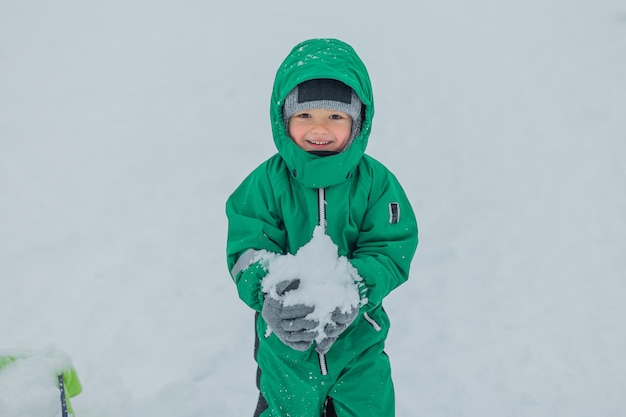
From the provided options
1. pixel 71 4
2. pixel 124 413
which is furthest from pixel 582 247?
pixel 71 4

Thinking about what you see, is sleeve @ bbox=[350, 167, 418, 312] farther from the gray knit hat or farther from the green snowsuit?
the gray knit hat

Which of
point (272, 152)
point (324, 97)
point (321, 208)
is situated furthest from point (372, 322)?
point (272, 152)

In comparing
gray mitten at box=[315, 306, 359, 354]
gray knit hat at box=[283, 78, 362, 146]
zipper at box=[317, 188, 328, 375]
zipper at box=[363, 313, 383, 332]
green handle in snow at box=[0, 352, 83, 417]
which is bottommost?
gray mitten at box=[315, 306, 359, 354]

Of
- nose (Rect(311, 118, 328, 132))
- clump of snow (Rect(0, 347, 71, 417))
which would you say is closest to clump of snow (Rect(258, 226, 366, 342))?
nose (Rect(311, 118, 328, 132))

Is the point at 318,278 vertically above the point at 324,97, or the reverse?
the point at 324,97

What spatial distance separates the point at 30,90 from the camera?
5.07 meters

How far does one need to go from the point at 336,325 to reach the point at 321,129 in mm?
592

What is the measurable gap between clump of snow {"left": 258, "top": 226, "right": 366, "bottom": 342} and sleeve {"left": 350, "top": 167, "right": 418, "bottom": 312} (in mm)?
69

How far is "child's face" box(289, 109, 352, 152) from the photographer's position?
1816 mm

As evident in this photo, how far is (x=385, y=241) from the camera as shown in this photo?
6.26ft

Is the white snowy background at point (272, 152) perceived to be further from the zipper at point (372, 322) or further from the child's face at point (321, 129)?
the child's face at point (321, 129)

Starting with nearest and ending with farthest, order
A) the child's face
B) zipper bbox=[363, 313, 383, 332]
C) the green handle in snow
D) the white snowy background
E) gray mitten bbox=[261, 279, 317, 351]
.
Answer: gray mitten bbox=[261, 279, 317, 351] < the child's face < zipper bbox=[363, 313, 383, 332] < the green handle in snow < the white snowy background

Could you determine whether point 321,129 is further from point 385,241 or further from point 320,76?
point 385,241

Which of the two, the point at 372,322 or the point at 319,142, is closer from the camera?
the point at 319,142
